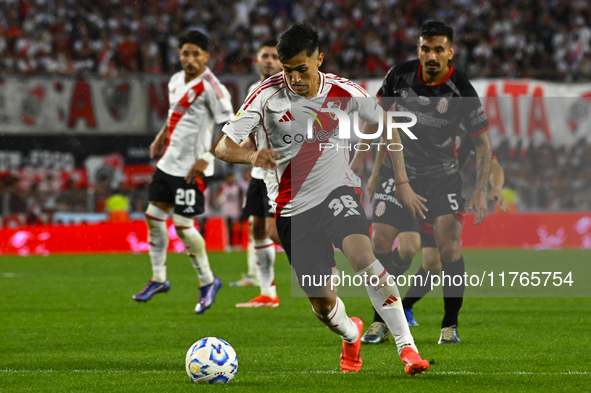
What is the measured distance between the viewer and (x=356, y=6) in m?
24.9

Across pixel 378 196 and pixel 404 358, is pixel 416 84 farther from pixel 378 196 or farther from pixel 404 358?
pixel 404 358

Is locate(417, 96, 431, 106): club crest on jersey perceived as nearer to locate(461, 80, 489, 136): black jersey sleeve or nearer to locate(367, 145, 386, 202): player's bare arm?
locate(461, 80, 489, 136): black jersey sleeve

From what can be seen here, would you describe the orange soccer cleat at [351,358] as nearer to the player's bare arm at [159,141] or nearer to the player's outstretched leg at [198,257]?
the player's outstretched leg at [198,257]

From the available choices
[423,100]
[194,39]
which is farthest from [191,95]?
[423,100]

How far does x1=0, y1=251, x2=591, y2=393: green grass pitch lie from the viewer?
15.3 ft

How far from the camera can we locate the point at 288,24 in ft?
78.2

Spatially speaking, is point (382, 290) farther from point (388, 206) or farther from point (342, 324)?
point (388, 206)

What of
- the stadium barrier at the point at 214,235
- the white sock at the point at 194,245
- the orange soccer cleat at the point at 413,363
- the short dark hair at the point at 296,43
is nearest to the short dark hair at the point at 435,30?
the short dark hair at the point at 296,43

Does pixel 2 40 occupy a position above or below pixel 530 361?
above

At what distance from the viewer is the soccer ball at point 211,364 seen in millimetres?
4621

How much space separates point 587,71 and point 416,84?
56.1 feet

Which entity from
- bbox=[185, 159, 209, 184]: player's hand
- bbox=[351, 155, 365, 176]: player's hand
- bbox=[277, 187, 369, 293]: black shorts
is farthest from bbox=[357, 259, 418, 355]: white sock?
bbox=[185, 159, 209, 184]: player's hand

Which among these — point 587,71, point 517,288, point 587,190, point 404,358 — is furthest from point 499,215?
point 404,358

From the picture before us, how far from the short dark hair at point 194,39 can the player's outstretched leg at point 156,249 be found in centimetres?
166
